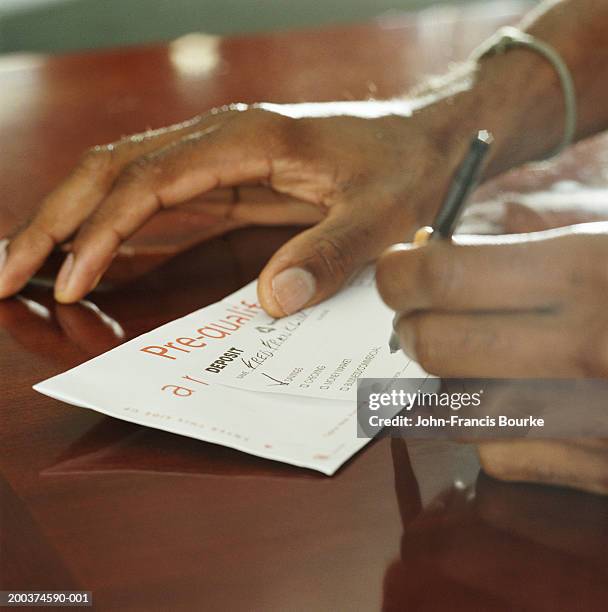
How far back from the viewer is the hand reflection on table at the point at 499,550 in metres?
0.40

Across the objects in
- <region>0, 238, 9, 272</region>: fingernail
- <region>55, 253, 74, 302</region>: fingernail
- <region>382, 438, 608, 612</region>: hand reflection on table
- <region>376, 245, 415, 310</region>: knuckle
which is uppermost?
<region>376, 245, 415, 310</region>: knuckle

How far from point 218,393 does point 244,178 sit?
319 mm

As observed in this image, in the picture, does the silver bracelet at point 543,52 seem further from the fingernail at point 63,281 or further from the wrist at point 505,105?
the fingernail at point 63,281

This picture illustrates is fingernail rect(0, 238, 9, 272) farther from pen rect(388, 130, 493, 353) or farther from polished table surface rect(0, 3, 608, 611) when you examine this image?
pen rect(388, 130, 493, 353)

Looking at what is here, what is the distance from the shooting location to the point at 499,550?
431mm

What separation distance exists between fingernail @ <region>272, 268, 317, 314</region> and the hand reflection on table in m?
0.22

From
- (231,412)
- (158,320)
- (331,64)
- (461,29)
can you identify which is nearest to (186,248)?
(158,320)

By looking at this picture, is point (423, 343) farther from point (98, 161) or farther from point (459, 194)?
point (98, 161)

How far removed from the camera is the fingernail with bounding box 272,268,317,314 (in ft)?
2.24

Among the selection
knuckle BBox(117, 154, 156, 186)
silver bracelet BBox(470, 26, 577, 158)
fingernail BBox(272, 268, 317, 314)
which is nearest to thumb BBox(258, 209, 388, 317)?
fingernail BBox(272, 268, 317, 314)

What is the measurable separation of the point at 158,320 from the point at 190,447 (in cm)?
21

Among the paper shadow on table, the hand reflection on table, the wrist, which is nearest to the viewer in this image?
the hand reflection on table

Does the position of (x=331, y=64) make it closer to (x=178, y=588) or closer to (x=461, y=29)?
(x=461, y=29)

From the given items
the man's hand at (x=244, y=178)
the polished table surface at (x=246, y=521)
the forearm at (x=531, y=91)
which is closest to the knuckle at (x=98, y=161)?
the man's hand at (x=244, y=178)
